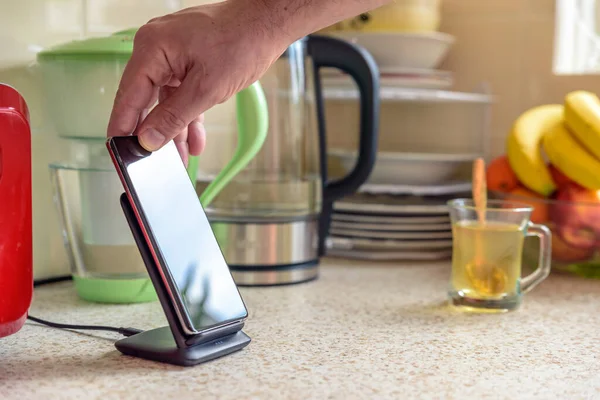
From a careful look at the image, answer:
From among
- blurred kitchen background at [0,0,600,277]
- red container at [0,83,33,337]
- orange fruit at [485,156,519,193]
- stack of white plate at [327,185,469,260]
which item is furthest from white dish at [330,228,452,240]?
red container at [0,83,33,337]

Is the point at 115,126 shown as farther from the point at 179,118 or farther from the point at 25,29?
the point at 25,29

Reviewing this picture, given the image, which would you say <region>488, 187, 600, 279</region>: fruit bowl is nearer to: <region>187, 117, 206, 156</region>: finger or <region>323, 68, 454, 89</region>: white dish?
<region>323, 68, 454, 89</region>: white dish

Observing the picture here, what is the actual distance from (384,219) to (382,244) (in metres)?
0.04

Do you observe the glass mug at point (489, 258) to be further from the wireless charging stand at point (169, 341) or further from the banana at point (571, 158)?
the wireless charging stand at point (169, 341)

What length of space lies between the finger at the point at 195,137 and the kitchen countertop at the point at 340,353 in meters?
0.18

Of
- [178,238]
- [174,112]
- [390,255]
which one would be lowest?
[390,255]

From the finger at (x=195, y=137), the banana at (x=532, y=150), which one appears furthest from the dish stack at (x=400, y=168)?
the finger at (x=195, y=137)

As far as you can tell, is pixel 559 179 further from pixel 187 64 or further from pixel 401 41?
pixel 187 64

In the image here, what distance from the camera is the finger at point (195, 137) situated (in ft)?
2.53

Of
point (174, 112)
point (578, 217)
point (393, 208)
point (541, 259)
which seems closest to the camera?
point (174, 112)

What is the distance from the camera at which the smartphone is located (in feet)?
2.03

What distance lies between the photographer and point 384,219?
1.16m

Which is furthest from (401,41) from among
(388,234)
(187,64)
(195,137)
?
(187,64)

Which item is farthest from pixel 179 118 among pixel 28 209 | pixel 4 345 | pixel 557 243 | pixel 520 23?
pixel 520 23
